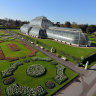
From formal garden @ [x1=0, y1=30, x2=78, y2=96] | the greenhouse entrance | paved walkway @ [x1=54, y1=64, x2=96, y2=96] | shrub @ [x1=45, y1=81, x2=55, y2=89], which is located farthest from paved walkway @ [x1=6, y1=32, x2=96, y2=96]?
the greenhouse entrance

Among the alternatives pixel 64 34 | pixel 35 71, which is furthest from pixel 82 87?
pixel 64 34

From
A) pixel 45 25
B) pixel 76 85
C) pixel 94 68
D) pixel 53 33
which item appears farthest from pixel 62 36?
pixel 76 85

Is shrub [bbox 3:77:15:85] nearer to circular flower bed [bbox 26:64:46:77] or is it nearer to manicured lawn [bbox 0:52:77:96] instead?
manicured lawn [bbox 0:52:77:96]

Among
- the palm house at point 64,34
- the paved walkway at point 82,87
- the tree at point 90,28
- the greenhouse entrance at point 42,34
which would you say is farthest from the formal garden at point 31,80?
the tree at point 90,28

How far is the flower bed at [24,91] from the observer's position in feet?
50.8

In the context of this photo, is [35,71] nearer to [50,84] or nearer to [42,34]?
[50,84]

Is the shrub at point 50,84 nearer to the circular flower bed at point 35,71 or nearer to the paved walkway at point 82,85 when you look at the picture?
the paved walkway at point 82,85

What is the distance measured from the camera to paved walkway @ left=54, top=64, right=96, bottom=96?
662 inches

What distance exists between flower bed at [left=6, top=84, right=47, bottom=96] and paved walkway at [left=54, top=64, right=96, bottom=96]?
327 cm

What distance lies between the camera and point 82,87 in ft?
60.9

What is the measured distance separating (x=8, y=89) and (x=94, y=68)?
24.6 m

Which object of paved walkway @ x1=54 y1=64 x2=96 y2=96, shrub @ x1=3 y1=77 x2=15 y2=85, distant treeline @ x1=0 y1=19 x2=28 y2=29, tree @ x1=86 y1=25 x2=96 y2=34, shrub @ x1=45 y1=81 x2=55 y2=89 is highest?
distant treeline @ x1=0 y1=19 x2=28 y2=29

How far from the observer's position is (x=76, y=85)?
754 inches

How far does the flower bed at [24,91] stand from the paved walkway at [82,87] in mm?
3272
